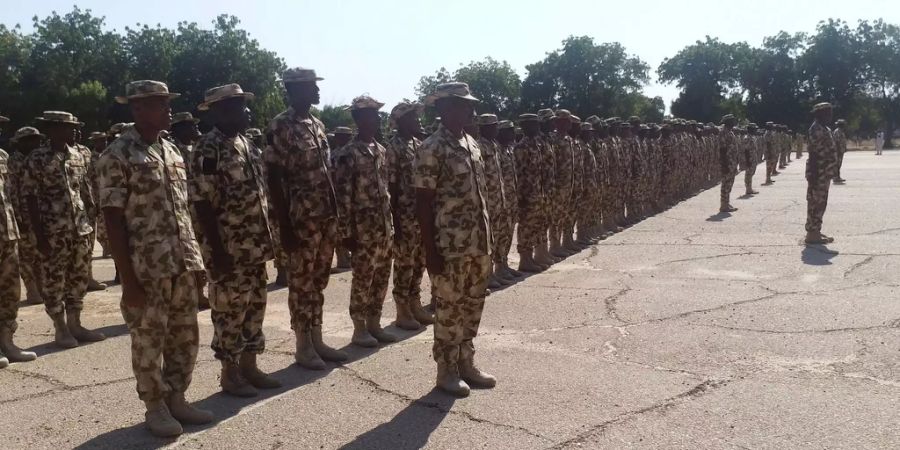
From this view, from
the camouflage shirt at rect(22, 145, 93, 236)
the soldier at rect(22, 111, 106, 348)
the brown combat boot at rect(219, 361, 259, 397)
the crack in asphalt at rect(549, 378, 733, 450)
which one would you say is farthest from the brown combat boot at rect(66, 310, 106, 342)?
the crack in asphalt at rect(549, 378, 733, 450)

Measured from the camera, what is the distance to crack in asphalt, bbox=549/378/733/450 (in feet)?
13.0

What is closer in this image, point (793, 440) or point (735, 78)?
point (793, 440)

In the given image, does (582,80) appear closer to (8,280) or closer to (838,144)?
(838,144)

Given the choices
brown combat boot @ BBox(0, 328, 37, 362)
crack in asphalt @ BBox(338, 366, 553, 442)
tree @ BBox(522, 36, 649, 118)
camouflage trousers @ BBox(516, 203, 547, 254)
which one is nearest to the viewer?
crack in asphalt @ BBox(338, 366, 553, 442)

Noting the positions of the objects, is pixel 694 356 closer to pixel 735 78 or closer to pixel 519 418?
pixel 519 418

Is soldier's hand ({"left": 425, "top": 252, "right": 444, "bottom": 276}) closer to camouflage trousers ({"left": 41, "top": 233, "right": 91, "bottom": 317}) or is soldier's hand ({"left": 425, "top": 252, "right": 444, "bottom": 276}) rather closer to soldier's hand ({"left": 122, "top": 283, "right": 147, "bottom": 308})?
soldier's hand ({"left": 122, "top": 283, "right": 147, "bottom": 308})

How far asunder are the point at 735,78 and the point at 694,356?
68.0 m

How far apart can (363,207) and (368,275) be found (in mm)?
536

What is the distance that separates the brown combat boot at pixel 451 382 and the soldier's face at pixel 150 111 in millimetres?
2256

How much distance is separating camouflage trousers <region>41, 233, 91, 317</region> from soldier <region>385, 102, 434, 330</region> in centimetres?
280

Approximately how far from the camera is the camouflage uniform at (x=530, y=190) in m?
9.50

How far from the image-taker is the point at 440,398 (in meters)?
4.75

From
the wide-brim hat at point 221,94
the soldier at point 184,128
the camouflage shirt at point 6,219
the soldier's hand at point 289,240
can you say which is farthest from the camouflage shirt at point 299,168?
the camouflage shirt at point 6,219

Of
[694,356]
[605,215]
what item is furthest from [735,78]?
[694,356]
